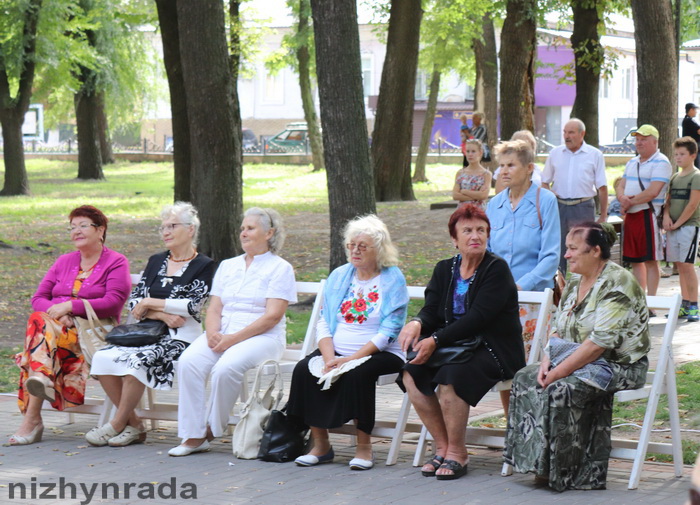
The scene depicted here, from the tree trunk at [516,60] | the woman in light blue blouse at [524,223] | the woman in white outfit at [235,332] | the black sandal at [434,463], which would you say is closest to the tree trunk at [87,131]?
the tree trunk at [516,60]

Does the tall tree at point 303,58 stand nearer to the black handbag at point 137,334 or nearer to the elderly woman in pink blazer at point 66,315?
the elderly woman in pink blazer at point 66,315

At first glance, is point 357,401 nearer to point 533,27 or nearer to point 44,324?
point 44,324

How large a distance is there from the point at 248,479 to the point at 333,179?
571 centimetres

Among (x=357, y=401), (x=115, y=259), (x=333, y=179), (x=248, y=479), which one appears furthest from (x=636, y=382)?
(x=333, y=179)

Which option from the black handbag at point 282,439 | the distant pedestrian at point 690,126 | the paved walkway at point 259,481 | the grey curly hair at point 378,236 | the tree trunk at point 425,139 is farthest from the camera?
the tree trunk at point 425,139

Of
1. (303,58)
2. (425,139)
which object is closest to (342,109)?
(425,139)

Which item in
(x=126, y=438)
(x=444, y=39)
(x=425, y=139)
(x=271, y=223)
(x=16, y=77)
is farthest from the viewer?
(x=425, y=139)

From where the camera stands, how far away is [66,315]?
729 cm

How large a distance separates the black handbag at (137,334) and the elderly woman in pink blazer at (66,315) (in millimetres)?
298

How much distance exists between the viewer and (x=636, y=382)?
19.0 ft

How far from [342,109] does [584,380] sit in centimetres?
606

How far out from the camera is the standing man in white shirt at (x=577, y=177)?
10.5 m

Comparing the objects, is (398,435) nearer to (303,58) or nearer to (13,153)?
(13,153)

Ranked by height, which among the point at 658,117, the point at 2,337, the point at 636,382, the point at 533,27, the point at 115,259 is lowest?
the point at 2,337
